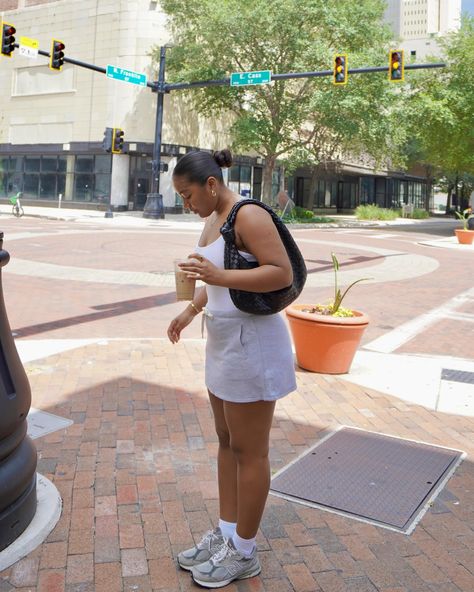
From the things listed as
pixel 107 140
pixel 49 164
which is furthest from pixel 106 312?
pixel 49 164

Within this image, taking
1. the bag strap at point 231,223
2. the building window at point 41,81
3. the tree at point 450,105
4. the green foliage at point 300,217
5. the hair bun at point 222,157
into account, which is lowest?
the bag strap at point 231,223

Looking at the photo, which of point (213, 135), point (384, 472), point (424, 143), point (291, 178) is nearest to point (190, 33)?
point (213, 135)

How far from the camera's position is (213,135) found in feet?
137

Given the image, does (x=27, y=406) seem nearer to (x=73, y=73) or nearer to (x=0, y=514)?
(x=0, y=514)

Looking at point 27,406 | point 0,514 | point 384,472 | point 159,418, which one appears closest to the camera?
point 0,514

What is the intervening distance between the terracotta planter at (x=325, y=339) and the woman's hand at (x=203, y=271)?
357 centimetres

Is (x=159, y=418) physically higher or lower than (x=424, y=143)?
lower

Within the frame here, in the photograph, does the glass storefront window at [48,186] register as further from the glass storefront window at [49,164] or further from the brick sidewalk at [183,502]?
the brick sidewalk at [183,502]

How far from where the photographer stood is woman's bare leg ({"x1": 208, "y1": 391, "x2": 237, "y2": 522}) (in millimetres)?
2736

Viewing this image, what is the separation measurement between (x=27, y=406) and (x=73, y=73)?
1642 inches

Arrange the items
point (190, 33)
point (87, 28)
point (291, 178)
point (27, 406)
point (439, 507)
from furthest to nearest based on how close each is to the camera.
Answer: point (291, 178), point (87, 28), point (190, 33), point (439, 507), point (27, 406)

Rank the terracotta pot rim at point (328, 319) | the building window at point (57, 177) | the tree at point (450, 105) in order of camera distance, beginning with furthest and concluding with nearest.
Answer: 1. the building window at point (57, 177)
2. the tree at point (450, 105)
3. the terracotta pot rim at point (328, 319)

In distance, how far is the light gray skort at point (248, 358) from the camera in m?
2.50

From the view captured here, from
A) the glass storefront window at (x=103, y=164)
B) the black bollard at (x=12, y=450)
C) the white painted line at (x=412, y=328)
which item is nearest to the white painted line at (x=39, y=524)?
the black bollard at (x=12, y=450)
